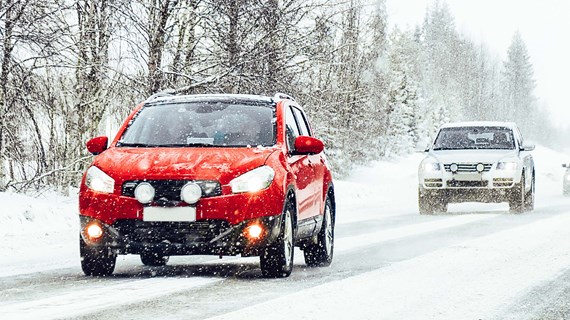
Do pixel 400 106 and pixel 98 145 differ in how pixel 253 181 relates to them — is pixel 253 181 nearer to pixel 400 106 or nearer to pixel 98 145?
pixel 98 145

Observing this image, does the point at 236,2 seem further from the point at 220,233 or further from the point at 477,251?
the point at 220,233

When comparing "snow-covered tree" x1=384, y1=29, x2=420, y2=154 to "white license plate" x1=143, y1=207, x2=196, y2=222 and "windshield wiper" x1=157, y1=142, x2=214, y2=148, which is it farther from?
"white license plate" x1=143, y1=207, x2=196, y2=222

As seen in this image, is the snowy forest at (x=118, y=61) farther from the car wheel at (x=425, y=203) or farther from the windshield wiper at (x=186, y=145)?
the windshield wiper at (x=186, y=145)

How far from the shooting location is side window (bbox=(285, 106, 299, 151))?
32.4 ft

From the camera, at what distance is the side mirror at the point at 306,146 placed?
9672mm

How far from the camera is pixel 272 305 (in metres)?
6.97

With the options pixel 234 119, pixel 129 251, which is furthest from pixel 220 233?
pixel 234 119

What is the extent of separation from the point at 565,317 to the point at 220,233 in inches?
118

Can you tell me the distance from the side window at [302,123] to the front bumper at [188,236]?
2468 mm

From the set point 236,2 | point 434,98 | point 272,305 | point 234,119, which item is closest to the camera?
Answer: point 272,305

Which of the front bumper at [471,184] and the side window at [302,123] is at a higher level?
the side window at [302,123]

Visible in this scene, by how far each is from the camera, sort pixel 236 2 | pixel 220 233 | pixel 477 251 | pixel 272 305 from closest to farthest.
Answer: pixel 272 305
pixel 220 233
pixel 477 251
pixel 236 2

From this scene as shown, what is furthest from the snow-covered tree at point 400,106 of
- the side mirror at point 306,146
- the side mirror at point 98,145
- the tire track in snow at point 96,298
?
the tire track in snow at point 96,298

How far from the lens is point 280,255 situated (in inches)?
348
